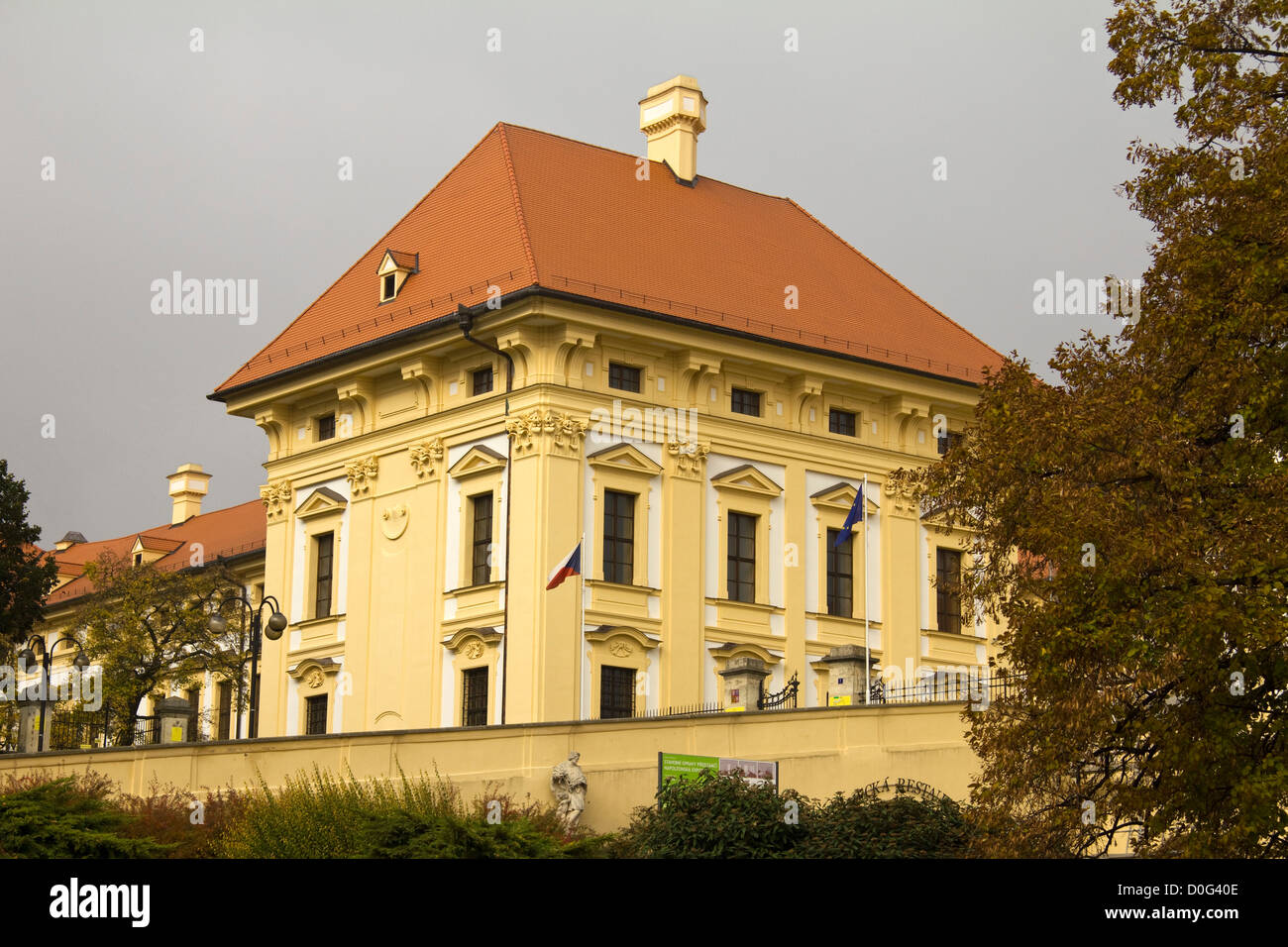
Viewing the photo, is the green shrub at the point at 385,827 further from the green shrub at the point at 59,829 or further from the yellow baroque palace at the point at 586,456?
the yellow baroque palace at the point at 586,456

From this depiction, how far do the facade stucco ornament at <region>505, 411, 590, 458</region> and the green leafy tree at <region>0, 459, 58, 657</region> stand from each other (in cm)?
2155

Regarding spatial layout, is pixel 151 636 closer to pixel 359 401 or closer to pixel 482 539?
pixel 359 401

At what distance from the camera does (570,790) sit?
2853 centimetres

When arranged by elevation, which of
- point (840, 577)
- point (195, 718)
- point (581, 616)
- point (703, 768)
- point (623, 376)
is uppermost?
point (623, 376)

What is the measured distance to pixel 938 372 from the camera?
148ft

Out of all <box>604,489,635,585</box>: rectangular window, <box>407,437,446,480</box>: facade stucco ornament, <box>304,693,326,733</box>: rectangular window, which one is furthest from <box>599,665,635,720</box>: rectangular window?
<box>304,693,326,733</box>: rectangular window

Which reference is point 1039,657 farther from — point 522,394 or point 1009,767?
point 522,394

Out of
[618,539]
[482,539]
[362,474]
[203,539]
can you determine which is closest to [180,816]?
[482,539]

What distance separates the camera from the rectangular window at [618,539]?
40156mm

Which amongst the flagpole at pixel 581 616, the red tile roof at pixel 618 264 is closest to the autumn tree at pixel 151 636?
the red tile roof at pixel 618 264

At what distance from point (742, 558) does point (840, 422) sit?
4.54 metres

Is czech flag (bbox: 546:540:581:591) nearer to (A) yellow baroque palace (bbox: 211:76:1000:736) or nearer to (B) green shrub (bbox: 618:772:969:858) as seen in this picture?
(A) yellow baroque palace (bbox: 211:76:1000:736)
